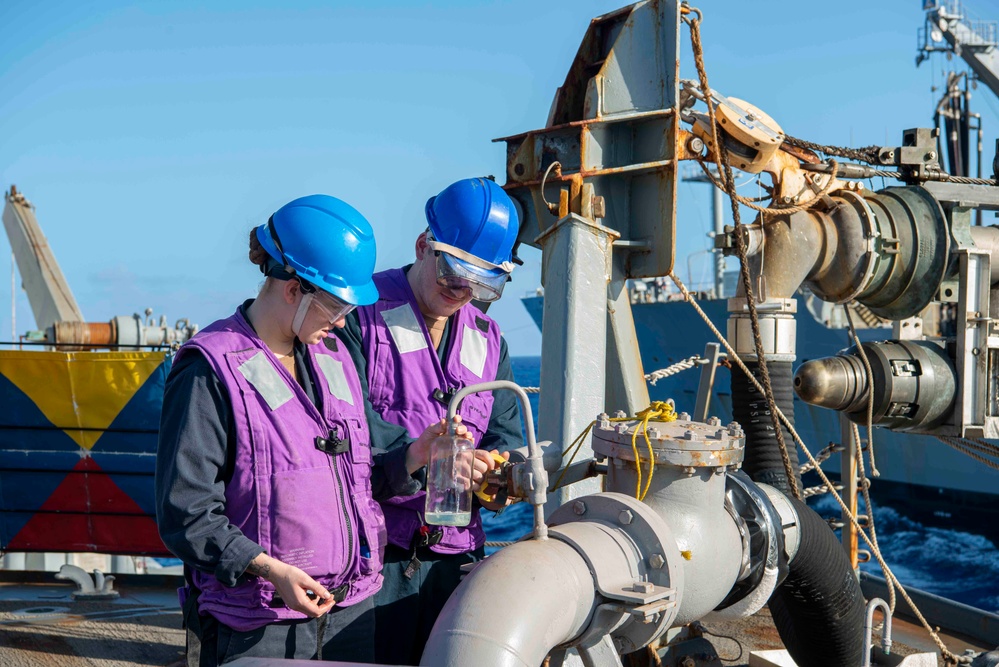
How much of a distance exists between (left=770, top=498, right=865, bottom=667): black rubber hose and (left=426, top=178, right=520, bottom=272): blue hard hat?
3.83 feet

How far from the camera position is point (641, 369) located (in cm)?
406

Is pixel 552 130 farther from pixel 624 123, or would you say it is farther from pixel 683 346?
pixel 683 346

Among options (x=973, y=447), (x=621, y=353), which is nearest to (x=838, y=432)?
(x=973, y=447)

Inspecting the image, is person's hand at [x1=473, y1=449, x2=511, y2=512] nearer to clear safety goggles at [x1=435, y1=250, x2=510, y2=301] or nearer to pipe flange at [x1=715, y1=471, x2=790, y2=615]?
clear safety goggles at [x1=435, y1=250, x2=510, y2=301]

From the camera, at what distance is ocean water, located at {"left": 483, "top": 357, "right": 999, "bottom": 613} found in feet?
56.7

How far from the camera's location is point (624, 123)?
379 centimetres

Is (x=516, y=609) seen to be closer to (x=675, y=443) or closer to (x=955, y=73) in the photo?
(x=675, y=443)

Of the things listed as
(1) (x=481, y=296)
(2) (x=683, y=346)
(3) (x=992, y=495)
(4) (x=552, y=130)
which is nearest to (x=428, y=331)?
(1) (x=481, y=296)

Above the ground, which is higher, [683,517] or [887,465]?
[683,517]

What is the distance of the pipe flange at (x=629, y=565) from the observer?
6.82 ft

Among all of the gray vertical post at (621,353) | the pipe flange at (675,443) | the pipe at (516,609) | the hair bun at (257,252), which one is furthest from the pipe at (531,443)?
the gray vertical post at (621,353)

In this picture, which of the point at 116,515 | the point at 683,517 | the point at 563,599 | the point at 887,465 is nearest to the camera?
the point at 563,599

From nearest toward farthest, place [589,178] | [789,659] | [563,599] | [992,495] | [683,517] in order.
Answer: [563,599]
[683,517]
[589,178]
[789,659]
[992,495]

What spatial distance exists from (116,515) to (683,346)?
2142cm
